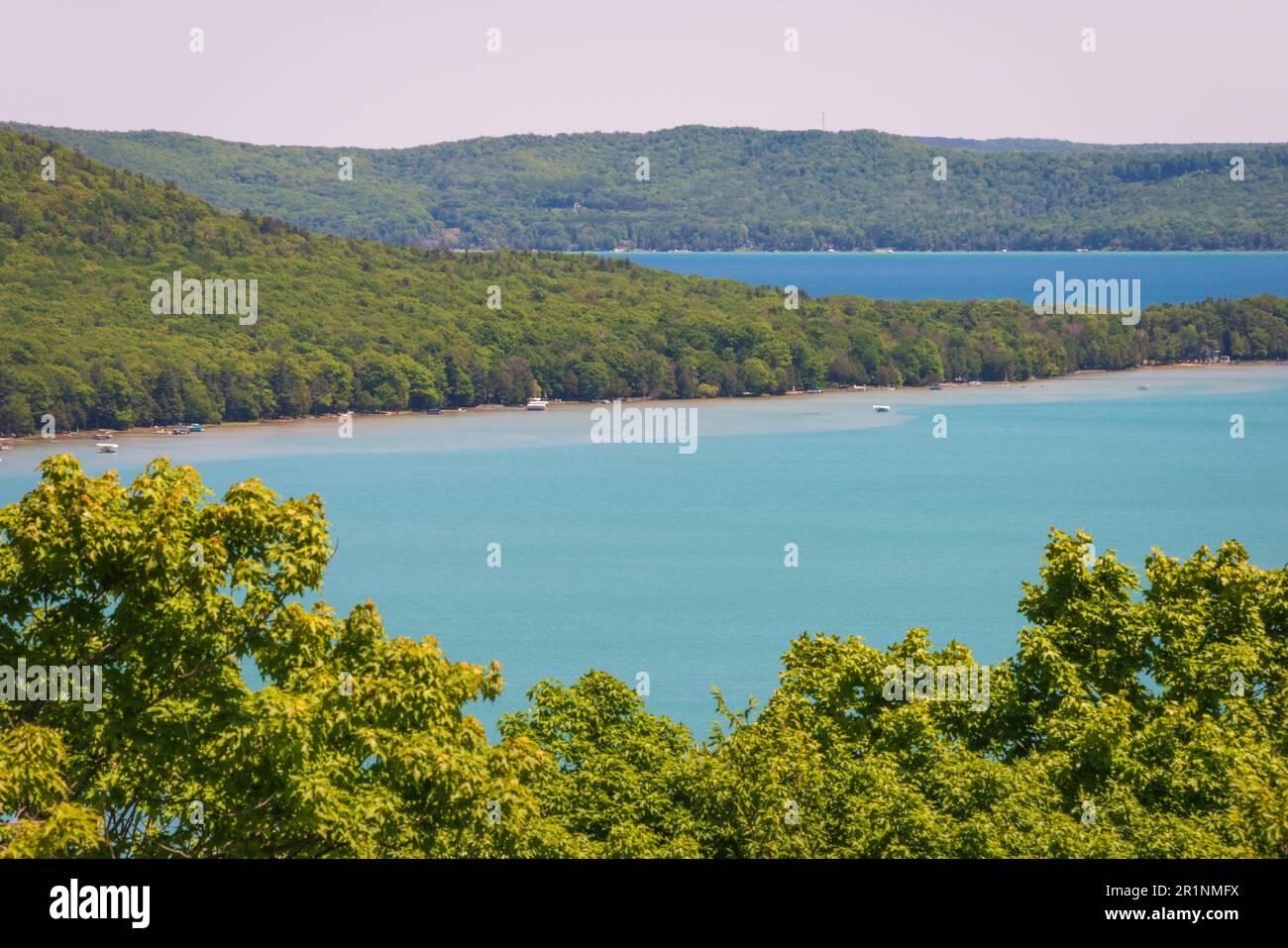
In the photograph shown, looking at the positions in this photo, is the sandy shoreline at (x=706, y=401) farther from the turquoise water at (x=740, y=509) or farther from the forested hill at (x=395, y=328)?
the turquoise water at (x=740, y=509)

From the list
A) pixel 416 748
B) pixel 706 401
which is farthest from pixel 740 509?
pixel 416 748

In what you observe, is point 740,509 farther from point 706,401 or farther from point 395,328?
point 395,328

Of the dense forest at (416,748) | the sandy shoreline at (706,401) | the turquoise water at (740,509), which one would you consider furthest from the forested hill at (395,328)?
the dense forest at (416,748)

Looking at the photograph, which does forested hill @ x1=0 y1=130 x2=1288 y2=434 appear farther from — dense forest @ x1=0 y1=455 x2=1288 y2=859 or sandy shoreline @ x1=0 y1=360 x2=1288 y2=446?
dense forest @ x1=0 y1=455 x2=1288 y2=859

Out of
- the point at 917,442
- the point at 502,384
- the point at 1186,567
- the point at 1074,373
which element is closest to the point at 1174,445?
the point at 917,442

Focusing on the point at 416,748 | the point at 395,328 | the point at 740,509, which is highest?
the point at 395,328

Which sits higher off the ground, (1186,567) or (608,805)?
(1186,567)
